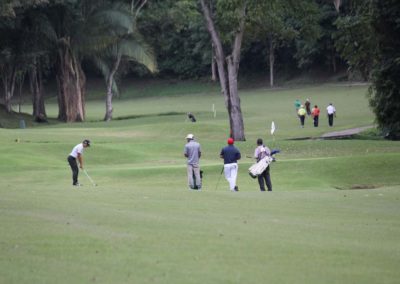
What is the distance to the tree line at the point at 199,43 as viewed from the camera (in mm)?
35844

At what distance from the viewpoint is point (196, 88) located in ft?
365

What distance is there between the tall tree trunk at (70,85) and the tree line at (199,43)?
0.26 ft

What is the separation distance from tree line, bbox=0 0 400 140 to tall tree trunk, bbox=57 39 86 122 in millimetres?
79

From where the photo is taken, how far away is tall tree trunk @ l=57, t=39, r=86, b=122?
222ft

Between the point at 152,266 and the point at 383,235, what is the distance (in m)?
5.52

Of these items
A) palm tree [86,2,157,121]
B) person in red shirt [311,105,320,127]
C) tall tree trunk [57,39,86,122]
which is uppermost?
palm tree [86,2,157,121]

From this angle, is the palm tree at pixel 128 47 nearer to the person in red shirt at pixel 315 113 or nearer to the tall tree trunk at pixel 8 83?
the tall tree trunk at pixel 8 83

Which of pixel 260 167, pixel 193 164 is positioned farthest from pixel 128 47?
pixel 260 167

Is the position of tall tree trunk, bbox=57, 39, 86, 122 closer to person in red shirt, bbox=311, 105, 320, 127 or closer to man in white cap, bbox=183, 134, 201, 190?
person in red shirt, bbox=311, 105, 320, 127

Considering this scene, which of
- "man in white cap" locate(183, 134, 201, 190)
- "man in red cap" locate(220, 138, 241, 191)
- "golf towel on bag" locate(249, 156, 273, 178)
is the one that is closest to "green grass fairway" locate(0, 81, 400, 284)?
"golf towel on bag" locate(249, 156, 273, 178)

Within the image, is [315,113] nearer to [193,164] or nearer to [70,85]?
[70,85]

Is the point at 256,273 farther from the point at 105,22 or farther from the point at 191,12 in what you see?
the point at 191,12

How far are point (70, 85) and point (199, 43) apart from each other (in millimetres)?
41903

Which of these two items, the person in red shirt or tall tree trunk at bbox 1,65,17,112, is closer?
the person in red shirt
